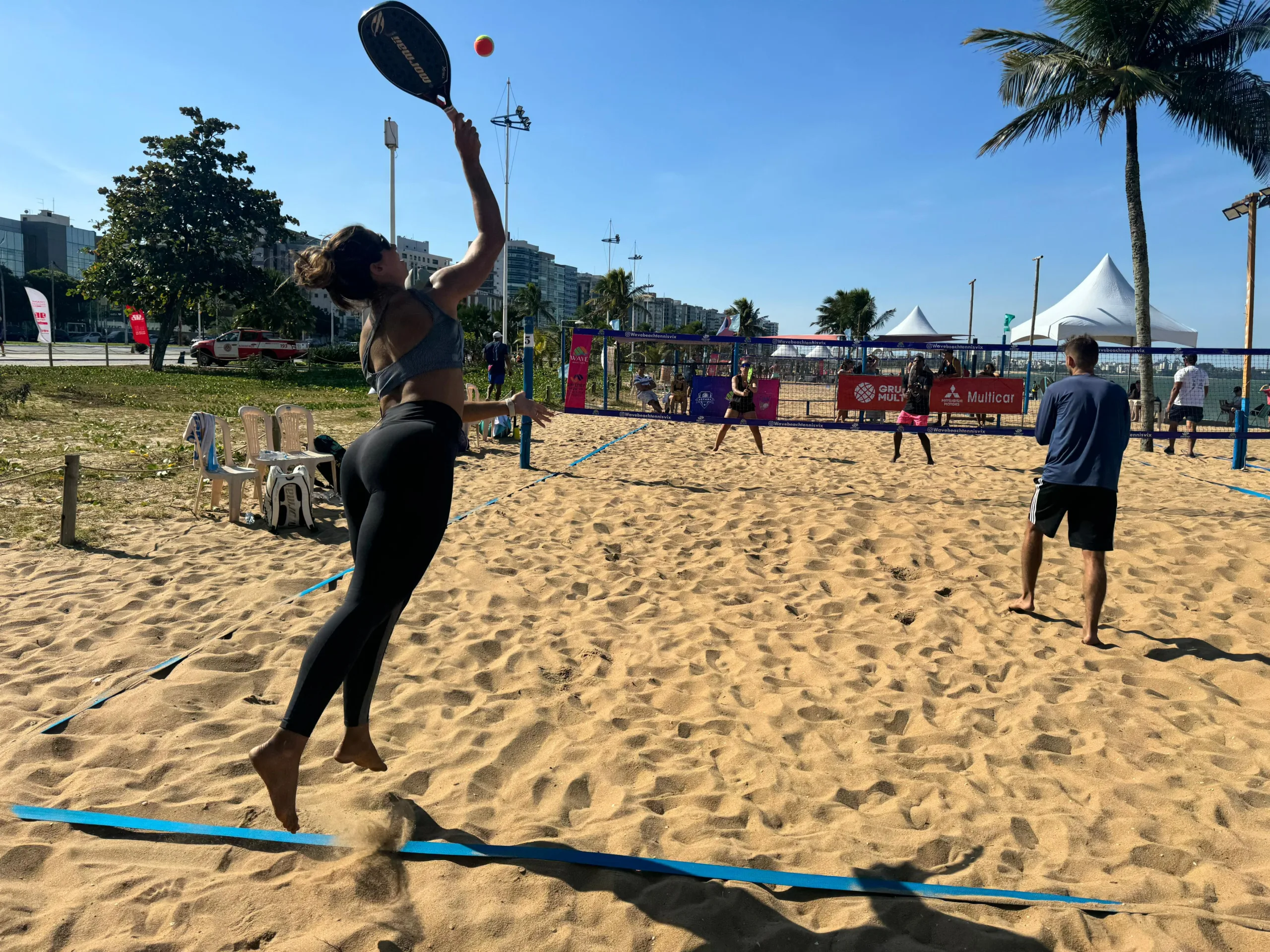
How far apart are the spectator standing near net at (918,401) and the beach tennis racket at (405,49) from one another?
7.80 metres

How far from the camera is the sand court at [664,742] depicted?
2.10 metres

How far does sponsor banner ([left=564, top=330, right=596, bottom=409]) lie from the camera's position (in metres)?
9.47

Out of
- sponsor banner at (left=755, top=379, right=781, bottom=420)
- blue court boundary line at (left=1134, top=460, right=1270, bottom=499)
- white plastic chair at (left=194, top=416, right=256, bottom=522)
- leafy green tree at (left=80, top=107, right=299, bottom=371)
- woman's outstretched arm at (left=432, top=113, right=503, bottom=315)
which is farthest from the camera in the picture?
leafy green tree at (left=80, top=107, right=299, bottom=371)

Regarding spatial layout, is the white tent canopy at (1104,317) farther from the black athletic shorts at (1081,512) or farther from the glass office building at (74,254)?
the glass office building at (74,254)

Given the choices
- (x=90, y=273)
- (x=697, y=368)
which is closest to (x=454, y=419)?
(x=697, y=368)

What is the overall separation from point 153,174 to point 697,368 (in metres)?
29.1

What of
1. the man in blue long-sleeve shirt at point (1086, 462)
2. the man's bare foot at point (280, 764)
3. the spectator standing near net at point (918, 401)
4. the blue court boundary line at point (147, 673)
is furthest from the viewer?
the spectator standing near net at point (918, 401)

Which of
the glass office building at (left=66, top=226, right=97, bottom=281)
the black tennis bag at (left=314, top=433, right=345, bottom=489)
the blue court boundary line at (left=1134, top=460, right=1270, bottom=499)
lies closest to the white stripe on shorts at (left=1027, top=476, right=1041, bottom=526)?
the blue court boundary line at (left=1134, top=460, right=1270, bottom=499)

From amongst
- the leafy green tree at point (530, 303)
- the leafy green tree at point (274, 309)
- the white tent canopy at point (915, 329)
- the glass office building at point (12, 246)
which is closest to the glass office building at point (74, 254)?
the glass office building at point (12, 246)

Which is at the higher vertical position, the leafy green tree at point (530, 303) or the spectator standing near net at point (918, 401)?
the leafy green tree at point (530, 303)

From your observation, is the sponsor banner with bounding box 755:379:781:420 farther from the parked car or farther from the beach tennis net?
the parked car

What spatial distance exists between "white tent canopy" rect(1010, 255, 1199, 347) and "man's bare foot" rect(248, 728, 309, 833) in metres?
21.2

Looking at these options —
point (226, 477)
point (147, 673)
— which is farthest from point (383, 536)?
point (226, 477)

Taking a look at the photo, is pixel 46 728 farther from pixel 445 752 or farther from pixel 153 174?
pixel 153 174
